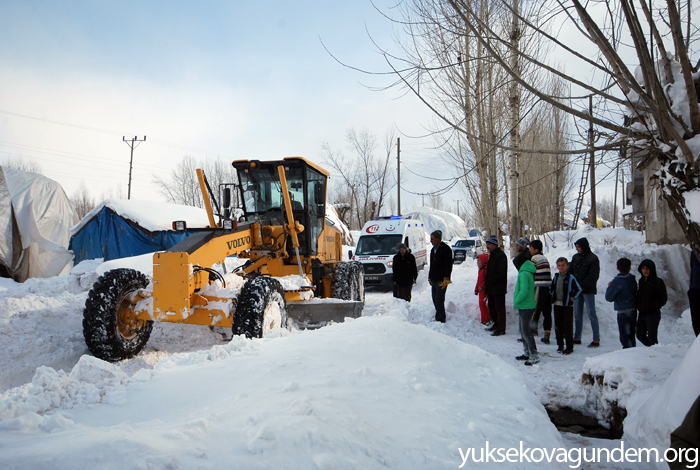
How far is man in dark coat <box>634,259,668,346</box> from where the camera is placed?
18.7 ft

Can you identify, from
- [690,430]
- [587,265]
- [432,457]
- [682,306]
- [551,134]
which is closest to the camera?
[690,430]

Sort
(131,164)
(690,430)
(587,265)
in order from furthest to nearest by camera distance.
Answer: (131,164)
(587,265)
(690,430)

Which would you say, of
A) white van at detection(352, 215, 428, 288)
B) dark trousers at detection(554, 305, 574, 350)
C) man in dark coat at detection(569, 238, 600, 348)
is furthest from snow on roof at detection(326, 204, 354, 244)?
dark trousers at detection(554, 305, 574, 350)

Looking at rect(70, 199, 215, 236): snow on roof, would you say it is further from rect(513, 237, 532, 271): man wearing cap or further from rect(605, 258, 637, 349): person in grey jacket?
rect(605, 258, 637, 349): person in grey jacket

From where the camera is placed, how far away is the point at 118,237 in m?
17.3

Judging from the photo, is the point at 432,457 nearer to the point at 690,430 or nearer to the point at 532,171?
the point at 690,430

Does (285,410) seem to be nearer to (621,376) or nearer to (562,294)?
(621,376)

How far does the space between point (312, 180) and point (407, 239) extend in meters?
7.86

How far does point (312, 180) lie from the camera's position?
8.12m

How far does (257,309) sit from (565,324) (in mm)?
4661

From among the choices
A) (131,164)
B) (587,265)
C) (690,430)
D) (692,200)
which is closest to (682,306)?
(587,265)

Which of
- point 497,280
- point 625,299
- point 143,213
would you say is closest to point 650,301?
point 625,299

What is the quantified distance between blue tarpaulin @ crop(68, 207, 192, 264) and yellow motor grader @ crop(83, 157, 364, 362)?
35.0 feet

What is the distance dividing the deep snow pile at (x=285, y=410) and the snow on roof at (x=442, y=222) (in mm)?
58846
